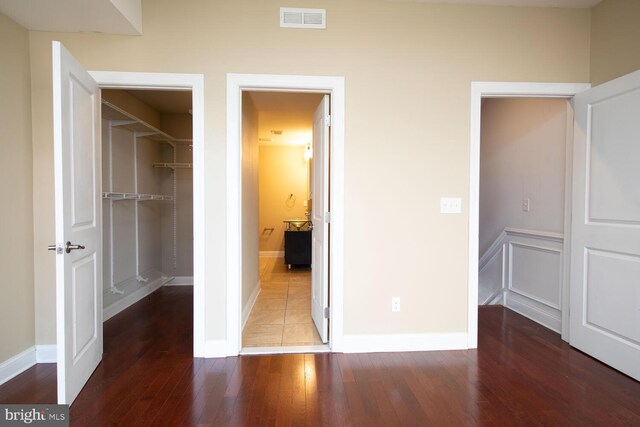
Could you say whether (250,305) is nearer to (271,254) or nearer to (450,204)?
(450,204)

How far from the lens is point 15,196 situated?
2.25 m

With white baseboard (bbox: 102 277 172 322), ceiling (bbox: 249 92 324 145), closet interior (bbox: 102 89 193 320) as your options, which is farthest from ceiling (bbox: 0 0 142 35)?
white baseboard (bbox: 102 277 172 322)

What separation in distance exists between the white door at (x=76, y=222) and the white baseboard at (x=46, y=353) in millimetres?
385

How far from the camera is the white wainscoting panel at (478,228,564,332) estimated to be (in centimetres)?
305

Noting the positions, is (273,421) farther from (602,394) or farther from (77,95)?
(77,95)

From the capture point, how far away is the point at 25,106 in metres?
2.31

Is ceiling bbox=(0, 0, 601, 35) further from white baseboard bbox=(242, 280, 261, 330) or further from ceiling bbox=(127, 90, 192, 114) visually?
white baseboard bbox=(242, 280, 261, 330)

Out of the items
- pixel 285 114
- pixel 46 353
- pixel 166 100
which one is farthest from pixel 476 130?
pixel 46 353

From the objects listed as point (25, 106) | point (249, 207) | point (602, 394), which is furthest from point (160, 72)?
point (602, 394)

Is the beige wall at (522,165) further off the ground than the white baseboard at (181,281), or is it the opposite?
the beige wall at (522,165)

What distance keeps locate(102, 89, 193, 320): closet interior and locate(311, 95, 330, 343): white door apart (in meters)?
1.79

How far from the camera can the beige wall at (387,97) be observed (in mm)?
2418

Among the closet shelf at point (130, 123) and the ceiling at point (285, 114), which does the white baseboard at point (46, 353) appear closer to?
the closet shelf at point (130, 123)

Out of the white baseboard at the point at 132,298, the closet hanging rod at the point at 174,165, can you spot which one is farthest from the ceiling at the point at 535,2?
the white baseboard at the point at 132,298
